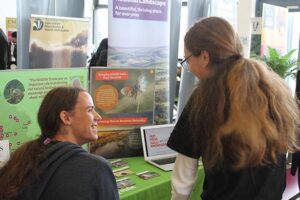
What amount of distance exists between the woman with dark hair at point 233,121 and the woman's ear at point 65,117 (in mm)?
382

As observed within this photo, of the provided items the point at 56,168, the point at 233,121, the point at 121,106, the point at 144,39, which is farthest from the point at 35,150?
the point at 144,39

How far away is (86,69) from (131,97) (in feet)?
1.33

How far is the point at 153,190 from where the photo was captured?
2.08 m

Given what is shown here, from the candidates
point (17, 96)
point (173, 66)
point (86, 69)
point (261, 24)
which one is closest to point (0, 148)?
point (17, 96)

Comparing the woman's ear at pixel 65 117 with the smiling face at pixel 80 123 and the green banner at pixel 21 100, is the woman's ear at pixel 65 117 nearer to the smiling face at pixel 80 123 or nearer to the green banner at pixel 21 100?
the smiling face at pixel 80 123

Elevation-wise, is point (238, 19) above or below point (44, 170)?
above

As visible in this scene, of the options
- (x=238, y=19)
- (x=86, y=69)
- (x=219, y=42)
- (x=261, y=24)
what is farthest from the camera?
(x=261, y=24)

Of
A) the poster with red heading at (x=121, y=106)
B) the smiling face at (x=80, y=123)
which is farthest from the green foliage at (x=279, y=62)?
the smiling face at (x=80, y=123)

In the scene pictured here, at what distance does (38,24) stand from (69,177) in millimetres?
1335

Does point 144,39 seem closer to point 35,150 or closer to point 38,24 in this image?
point 38,24

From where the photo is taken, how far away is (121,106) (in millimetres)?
2564

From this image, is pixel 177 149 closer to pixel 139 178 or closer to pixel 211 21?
pixel 211 21

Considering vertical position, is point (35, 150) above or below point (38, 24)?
below

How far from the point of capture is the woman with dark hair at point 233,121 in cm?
119
